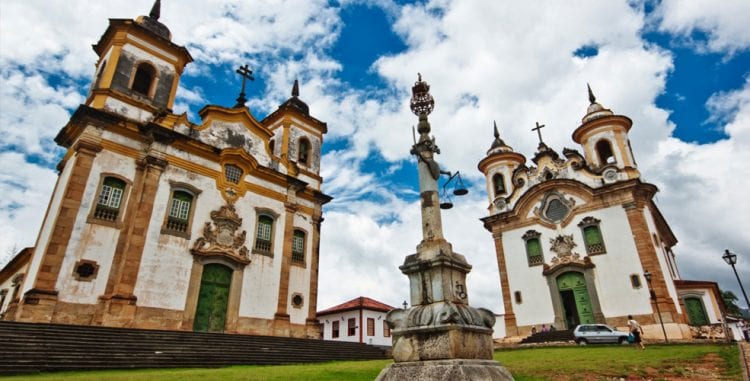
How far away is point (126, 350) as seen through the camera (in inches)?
415

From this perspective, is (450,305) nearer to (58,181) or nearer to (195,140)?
(195,140)

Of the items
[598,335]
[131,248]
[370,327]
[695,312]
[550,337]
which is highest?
[131,248]

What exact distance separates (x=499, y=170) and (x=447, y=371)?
985 inches

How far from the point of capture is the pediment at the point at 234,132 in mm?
18219

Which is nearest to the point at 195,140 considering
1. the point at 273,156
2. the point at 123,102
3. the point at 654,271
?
the point at 123,102

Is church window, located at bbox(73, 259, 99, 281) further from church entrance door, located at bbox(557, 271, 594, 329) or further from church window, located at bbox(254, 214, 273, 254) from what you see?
church entrance door, located at bbox(557, 271, 594, 329)

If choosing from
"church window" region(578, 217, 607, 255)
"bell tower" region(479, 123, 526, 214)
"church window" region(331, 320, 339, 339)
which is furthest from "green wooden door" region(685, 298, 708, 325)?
"church window" region(331, 320, 339, 339)

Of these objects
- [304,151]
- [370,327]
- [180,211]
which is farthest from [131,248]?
[370,327]

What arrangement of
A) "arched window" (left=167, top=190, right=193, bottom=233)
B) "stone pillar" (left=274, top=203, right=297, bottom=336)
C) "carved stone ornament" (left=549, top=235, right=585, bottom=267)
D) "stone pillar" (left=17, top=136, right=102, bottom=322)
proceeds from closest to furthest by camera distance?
1. "stone pillar" (left=17, top=136, right=102, bottom=322)
2. "arched window" (left=167, top=190, right=193, bottom=233)
3. "stone pillar" (left=274, top=203, right=297, bottom=336)
4. "carved stone ornament" (left=549, top=235, right=585, bottom=267)

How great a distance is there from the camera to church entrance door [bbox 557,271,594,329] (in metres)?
21.4

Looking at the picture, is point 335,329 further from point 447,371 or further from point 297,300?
point 447,371

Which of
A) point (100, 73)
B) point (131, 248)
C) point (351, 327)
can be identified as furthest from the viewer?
point (351, 327)

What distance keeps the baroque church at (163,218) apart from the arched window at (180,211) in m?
0.04

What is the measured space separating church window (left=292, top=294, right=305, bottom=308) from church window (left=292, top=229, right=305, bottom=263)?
1.70 metres
